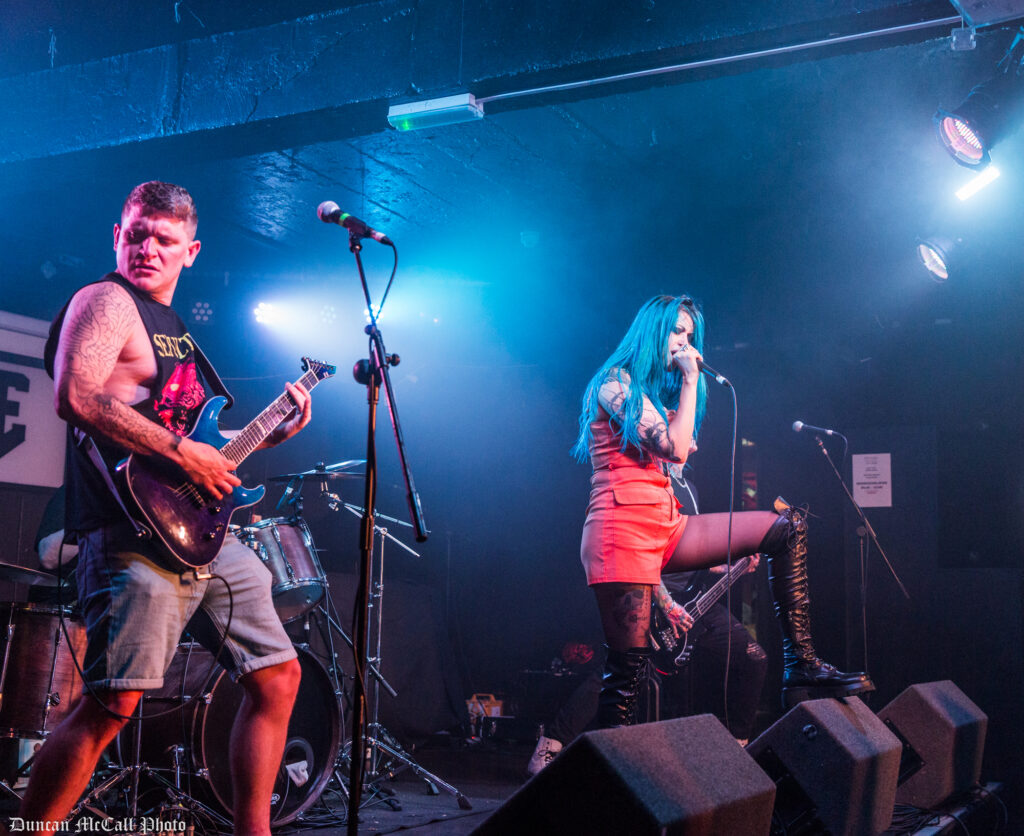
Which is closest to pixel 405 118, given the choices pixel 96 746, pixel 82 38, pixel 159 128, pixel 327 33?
pixel 327 33

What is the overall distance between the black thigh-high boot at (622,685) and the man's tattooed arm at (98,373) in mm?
1813

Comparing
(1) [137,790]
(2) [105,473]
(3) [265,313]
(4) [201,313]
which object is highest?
(3) [265,313]

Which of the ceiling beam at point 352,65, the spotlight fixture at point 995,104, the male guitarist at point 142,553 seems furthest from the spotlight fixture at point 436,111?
the spotlight fixture at point 995,104

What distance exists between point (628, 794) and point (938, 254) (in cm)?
579

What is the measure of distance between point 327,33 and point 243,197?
7.09ft

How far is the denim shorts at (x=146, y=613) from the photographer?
2.58 meters

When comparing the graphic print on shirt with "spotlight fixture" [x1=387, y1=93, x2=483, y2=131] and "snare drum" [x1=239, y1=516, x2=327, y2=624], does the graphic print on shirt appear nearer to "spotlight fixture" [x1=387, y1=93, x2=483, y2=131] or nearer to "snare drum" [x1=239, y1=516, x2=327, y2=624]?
"snare drum" [x1=239, y1=516, x2=327, y2=624]

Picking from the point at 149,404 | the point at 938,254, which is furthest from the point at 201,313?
the point at 938,254

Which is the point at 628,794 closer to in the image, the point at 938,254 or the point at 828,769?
the point at 828,769

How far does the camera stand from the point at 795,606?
11.7ft

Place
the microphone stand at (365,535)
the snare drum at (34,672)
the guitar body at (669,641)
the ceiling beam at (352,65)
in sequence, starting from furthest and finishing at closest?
the guitar body at (669,641) → the snare drum at (34,672) → the ceiling beam at (352,65) → the microphone stand at (365,535)

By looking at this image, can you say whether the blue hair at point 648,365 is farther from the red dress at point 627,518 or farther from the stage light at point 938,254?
the stage light at point 938,254

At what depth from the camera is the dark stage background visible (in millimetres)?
4895

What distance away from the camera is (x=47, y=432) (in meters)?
7.26
